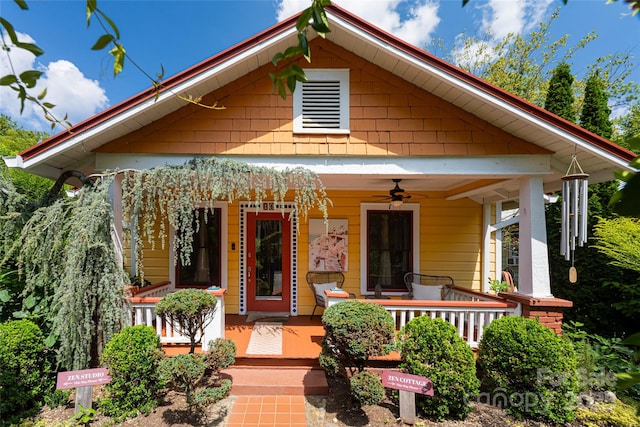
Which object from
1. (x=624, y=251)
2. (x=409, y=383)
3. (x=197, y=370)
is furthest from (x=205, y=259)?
(x=624, y=251)

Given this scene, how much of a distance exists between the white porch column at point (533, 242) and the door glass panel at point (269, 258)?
430cm

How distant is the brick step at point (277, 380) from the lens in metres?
3.55

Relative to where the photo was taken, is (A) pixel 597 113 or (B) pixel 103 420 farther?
(A) pixel 597 113

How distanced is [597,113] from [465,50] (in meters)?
9.85

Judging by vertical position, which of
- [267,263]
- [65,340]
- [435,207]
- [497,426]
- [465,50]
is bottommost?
[497,426]

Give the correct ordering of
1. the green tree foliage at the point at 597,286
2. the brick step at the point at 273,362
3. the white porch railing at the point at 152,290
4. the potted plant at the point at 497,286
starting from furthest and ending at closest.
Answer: the potted plant at the point at 497,286 < the green tree foliage at the point at 597,286 < the white porch railing at the point at 152,290 < the brick step at the point at 273,362

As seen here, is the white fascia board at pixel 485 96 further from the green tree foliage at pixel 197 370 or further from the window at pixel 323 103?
the green tree foliage at pixel 197 370

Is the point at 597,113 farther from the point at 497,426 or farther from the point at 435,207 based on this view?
the point at 497,426

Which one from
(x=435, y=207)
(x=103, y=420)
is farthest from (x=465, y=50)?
(x=103, y=420)

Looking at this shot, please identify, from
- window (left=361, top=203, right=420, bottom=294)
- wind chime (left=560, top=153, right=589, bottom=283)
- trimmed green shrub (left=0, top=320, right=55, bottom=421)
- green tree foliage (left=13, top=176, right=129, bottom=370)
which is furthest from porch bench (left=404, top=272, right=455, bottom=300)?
trimmed green shrub (left=0, top=320, right=55, bottom=421)

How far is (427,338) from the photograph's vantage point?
11.1 feet

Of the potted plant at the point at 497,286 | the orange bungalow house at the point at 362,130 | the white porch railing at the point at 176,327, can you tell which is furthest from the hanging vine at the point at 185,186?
the potted plant at the point at 497,286

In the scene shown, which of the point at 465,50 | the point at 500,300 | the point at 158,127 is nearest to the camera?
the point at 158,127

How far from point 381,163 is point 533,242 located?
2.38 meters
